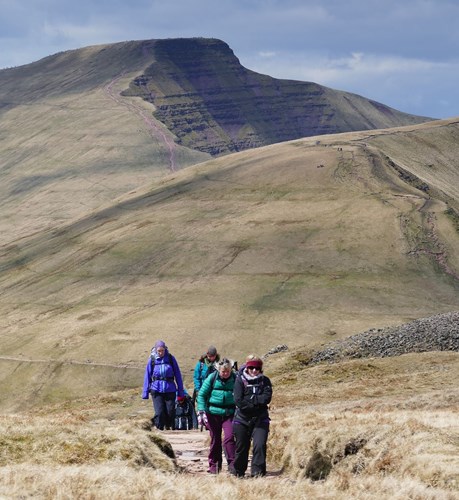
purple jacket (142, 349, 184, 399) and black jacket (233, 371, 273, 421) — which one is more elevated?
black jacket (233, 371, 273, 421)

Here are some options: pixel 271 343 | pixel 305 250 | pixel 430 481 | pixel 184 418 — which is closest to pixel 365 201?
pixel 305 250

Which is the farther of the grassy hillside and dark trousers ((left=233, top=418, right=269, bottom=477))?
the grassy hillside

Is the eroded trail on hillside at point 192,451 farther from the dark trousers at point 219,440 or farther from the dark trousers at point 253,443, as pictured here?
the dark trousers at point 253,443

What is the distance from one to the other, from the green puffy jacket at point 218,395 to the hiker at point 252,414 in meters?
0.55

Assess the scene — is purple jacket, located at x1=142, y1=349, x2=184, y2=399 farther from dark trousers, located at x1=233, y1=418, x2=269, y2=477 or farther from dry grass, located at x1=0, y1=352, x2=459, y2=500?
dark trousers, located at x1=233, y1=418, x2=269, y2=477

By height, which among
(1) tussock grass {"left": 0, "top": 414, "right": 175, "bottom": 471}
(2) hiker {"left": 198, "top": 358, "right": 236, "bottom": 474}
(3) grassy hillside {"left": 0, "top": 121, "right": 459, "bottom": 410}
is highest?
(2) hiker {"left": 198, "top": 358, "right": 236, "bottom": 474}

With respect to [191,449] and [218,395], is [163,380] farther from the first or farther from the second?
[218,395]

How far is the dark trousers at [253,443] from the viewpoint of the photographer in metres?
20.8

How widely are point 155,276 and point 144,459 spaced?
505 ft

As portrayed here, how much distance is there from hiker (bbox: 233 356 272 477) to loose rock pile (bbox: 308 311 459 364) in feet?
136

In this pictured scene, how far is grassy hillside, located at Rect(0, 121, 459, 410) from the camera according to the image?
134750 millimetres

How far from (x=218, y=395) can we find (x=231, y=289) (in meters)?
136

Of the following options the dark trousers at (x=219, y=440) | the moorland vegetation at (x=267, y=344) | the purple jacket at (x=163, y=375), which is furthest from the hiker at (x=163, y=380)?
the dark trousers at (x=219, y=440)

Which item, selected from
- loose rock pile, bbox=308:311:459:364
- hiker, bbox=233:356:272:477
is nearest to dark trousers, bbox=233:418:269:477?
hiker, bbox=233:356:272:477
